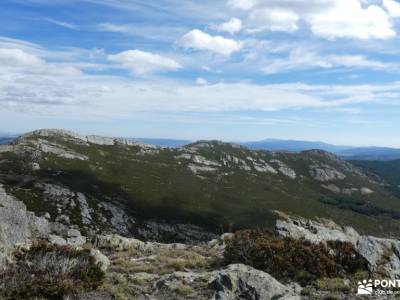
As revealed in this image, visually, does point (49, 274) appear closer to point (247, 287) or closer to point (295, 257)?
point (247, 287)

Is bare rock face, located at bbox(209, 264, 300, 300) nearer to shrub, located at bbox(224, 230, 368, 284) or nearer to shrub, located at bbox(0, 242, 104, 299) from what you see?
shrub, located at bbox(224, 230, 368, 284)

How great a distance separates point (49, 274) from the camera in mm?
16172

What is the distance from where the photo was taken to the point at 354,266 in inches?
819

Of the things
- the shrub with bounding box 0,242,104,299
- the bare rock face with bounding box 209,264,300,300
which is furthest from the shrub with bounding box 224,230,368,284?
the shrub with bounding box 0,242,104,299

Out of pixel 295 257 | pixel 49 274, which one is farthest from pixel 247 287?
pixel 49 274

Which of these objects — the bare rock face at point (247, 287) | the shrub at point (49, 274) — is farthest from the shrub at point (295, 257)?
the shrub at point (49, 274)

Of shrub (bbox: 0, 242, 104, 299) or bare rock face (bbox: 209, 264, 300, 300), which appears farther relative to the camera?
bare rock face (bbox: 209, 264, 300, 300)

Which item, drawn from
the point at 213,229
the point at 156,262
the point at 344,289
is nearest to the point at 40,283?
the point at 156,262

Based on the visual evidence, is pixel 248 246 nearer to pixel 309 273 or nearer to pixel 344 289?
pixel 309 273

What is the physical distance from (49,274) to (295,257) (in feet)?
36.3

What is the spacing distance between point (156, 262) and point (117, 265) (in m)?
2.10

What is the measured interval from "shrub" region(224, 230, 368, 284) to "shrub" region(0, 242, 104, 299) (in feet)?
25.0

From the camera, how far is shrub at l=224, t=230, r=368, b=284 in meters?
19.5

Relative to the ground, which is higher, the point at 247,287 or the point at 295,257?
the point at 295,257
